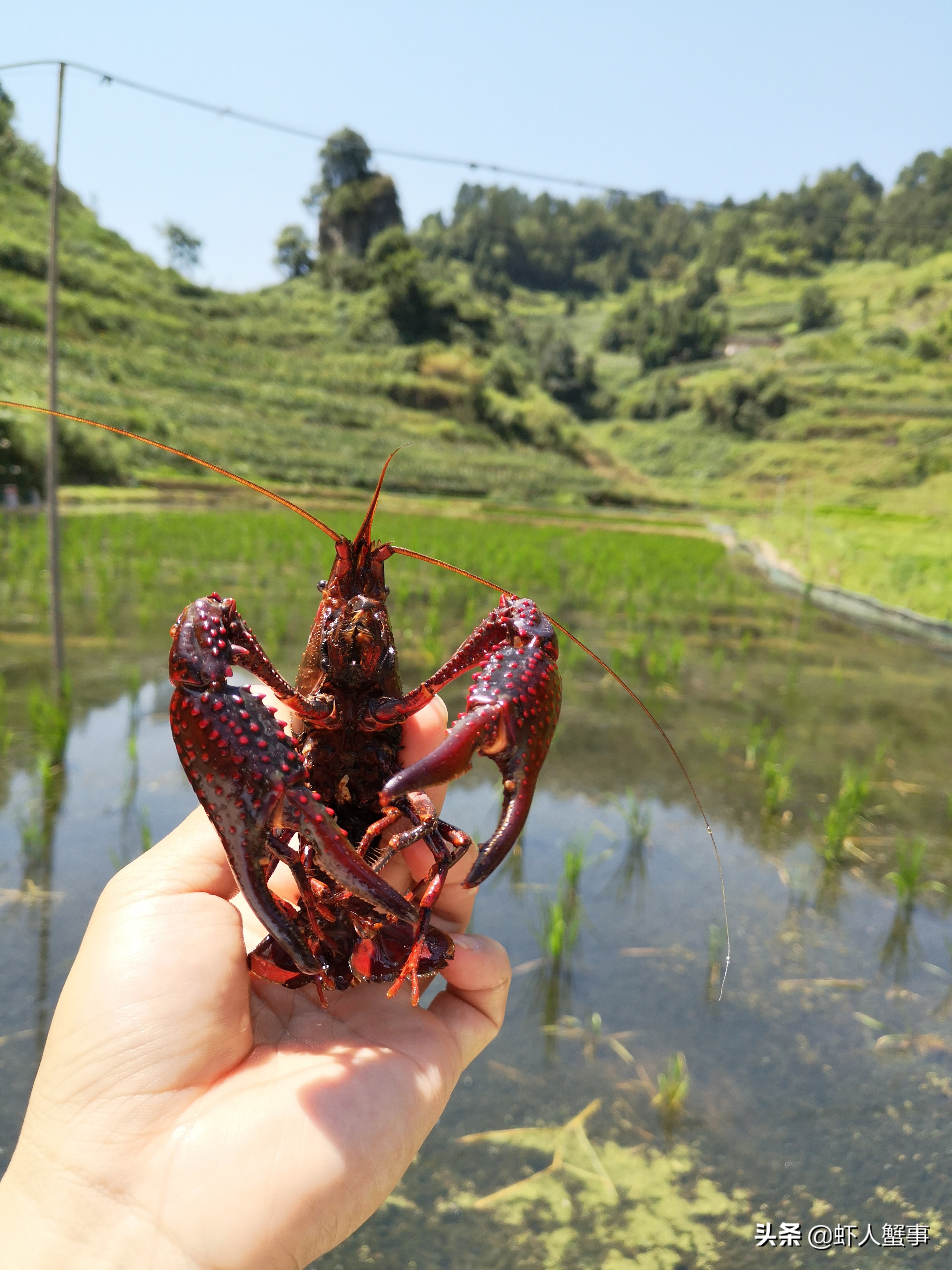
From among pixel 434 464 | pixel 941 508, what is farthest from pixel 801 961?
pixel 941 508

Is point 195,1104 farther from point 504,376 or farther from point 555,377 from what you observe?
point 555,377

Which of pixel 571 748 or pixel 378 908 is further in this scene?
pixel 571 748

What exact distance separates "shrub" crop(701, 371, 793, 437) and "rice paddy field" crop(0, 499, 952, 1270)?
228 ft

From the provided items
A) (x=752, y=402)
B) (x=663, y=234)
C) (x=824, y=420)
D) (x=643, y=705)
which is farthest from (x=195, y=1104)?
(x=663, y=234)

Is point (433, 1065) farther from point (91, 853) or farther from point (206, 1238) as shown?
point (91, 853)

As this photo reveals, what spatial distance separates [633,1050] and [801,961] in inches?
51.0

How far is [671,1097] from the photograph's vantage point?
10.9 feet

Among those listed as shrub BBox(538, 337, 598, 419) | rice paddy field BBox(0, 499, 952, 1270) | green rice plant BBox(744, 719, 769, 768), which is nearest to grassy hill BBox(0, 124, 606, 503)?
shrub BBox(538, 337, 598, 419)

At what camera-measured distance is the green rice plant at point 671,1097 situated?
10.8 ft

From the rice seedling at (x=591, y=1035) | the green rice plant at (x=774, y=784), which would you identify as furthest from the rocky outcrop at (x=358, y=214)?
the rice seedling at (x=591, y=1035)

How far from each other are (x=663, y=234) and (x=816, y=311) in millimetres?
57115

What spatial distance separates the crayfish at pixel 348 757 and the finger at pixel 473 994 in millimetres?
80

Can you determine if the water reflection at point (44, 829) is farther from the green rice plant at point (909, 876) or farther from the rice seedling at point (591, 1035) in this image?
the green rice plant at point (909, 876)

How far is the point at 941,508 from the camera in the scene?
4612 cm
